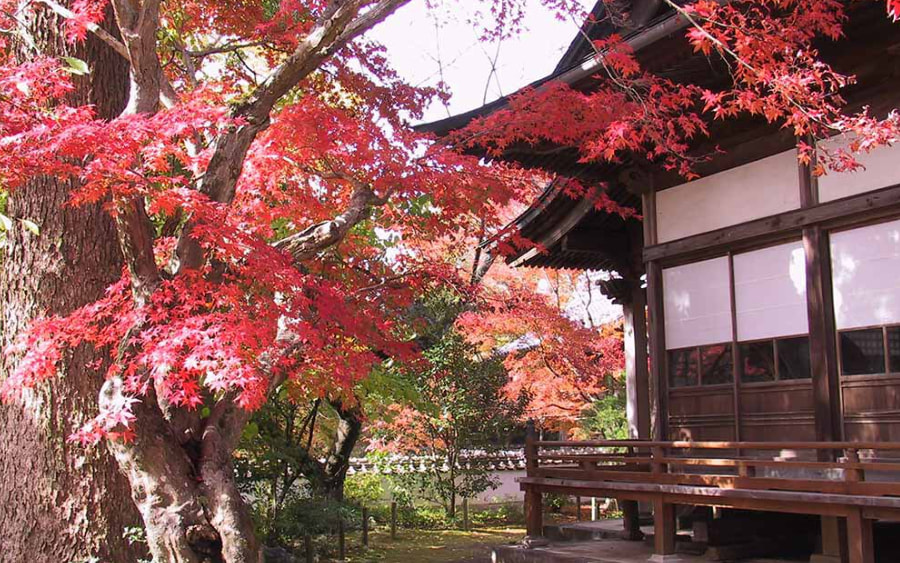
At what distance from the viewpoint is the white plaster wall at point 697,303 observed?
8.77 metres

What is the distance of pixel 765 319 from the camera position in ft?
27.1

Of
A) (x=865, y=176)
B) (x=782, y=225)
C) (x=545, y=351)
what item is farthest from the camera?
(x=545, y=351)

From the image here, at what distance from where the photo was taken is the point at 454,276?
9.81 meters

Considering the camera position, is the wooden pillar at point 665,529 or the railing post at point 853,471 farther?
the wooden pillar at point 665,529

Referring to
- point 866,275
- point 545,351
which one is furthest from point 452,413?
point 866,275

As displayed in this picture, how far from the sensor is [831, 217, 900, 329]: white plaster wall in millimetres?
7086

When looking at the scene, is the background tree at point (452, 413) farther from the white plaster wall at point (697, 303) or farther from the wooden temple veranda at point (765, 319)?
the white plaster wall at point (697, 303)

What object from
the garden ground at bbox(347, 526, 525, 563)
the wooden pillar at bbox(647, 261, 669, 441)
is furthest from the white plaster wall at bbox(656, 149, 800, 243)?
the garden ground at bbox(347, 526, 525, 563)

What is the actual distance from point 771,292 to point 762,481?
6.82 ft

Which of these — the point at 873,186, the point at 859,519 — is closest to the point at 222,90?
the point at 873,186

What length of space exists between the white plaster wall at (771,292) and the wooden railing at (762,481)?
1246 mm

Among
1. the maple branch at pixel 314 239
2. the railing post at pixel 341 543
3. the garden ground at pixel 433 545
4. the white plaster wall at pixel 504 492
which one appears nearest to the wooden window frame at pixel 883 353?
the maple branch at pixel 314 239

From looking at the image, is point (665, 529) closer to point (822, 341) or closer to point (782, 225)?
point (822, 341)

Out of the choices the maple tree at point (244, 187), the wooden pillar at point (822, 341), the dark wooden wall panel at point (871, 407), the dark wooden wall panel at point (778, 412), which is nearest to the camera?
the maple tree at point (244, 187)
